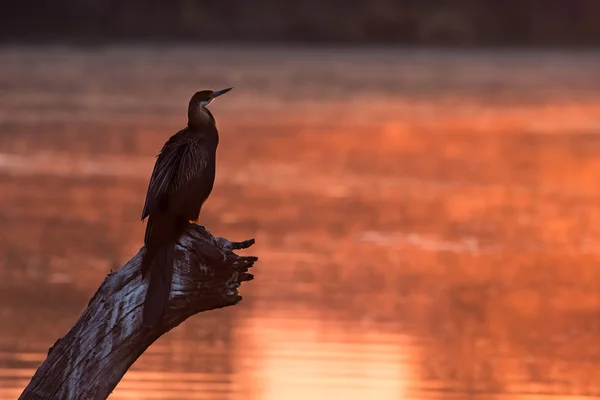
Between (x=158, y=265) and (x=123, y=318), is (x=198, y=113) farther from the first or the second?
(x=123, y=318)

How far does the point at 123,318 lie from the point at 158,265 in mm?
173

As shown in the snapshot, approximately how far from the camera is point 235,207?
12.9 m

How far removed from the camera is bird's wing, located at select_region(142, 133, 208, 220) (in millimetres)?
4582

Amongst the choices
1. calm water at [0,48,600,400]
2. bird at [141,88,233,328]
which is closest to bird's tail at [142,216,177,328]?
bird at [141,88,233,328]

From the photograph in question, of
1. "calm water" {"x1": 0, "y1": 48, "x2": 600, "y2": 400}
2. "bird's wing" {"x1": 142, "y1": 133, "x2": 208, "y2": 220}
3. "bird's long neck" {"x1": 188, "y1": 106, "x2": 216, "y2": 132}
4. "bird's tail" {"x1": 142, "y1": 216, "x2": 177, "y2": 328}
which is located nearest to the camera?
"bird's tail" {"x1": 142, "y1": 216, "x2": 177, "y2": 328}

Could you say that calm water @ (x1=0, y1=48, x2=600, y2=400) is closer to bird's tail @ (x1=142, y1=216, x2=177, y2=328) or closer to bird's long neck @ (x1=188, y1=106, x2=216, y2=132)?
bird's long neck @ (x1=188, y1=106, x2=216, y2=132)

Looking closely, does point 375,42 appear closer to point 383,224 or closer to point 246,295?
point 383,224

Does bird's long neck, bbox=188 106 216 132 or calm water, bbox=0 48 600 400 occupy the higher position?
calm water, bbox=0 48 600 400

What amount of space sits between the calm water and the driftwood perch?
2543mm

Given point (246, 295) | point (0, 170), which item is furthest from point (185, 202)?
point (0, 170)

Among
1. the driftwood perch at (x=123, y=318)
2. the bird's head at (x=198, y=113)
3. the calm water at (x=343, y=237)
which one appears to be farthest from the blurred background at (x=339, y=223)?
the driftwood perch at (x=123, y=318)

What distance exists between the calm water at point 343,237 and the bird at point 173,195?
7.79ft

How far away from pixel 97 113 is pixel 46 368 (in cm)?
1816

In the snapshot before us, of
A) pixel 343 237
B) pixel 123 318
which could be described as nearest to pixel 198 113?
pixel 123 318
